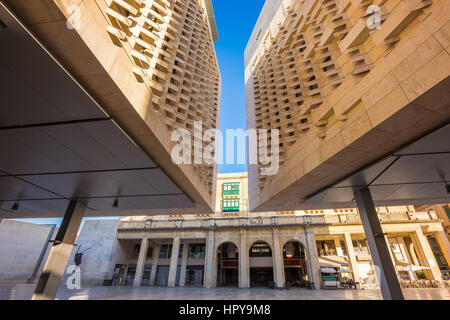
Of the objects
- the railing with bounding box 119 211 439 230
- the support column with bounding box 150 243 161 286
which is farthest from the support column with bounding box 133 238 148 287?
the railing with bounding box 119 211 439 230

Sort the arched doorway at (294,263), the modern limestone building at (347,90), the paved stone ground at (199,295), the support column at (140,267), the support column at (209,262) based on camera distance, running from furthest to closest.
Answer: the arched doorway at (294,263)
the support column at (140,267)
the support column at (209,262)
the paved stone ground at (199,295)
the modern limestone building at (347,90)

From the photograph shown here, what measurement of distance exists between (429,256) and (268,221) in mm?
15122

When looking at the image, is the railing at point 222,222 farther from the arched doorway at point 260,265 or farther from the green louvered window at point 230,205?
the arched doorway at point 260,265

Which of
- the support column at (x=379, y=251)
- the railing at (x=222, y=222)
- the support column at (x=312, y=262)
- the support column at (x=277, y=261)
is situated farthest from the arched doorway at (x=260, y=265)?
the support column at (x=379, y=251)

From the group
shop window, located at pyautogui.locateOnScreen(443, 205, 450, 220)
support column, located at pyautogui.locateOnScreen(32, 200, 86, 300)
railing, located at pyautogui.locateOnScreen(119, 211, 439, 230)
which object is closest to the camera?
support column, located at pyautogui.locateOnScreen(32, 200, 86, 300)

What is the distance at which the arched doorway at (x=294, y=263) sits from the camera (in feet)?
78.4

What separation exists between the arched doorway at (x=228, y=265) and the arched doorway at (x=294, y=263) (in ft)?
19.1

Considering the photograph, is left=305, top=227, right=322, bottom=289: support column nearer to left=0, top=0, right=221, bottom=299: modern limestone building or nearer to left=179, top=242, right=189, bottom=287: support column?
left=179, top=242, right=189, bottom=287: support column

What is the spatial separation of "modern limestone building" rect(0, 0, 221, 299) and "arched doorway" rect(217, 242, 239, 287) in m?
18.8

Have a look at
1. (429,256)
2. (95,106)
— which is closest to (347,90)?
(95,106)

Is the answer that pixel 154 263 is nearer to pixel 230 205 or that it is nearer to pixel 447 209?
pixel 230 205

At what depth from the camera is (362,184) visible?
7371mm

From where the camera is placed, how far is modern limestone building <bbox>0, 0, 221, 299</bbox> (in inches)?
118

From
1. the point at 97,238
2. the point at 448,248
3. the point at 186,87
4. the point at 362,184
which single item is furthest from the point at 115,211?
the point at 448,248
